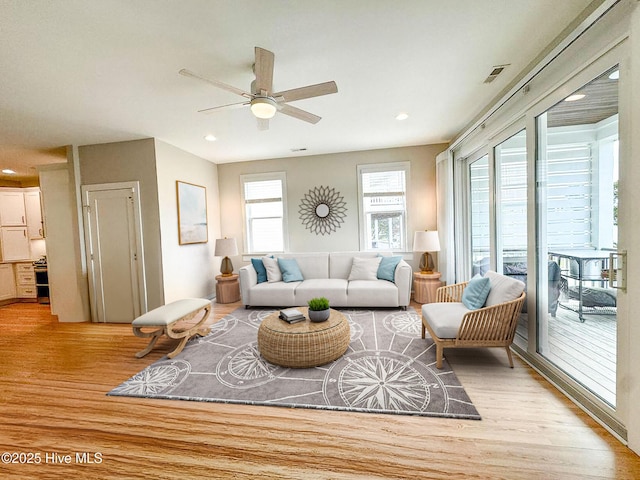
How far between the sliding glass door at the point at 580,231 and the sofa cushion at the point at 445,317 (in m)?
0.67

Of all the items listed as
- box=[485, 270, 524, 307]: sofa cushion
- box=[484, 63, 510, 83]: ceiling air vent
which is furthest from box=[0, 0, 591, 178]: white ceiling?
box=[485, 270, 524, 307]: sofa cushion

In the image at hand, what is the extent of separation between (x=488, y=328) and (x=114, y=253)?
4.96 meters

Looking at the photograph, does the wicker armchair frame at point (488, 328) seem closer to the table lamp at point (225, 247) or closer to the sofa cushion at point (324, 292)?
the sofa cushion at point (324, 292)

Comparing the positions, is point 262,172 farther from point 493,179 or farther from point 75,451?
point 75,451

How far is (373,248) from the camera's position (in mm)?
4988

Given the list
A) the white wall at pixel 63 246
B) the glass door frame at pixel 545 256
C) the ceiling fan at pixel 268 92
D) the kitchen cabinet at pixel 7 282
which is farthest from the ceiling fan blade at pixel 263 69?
the kitchen cabinet at pixel 7 282

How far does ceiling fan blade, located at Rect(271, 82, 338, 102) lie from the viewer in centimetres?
189

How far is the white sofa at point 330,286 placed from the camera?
391 centimetres

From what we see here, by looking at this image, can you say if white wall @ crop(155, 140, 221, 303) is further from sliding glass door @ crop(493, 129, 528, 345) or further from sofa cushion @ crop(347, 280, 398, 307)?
sliding glass door @ crop(493, 129, 528, 345)

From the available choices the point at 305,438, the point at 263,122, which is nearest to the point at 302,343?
the point at 305,438

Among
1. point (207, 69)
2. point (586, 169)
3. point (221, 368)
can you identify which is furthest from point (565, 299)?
point (207, 69)

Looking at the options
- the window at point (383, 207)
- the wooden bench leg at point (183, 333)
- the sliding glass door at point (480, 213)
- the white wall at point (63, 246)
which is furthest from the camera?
the window at point (383, 207)

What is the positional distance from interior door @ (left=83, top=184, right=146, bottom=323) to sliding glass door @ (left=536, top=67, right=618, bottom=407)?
4.92 m

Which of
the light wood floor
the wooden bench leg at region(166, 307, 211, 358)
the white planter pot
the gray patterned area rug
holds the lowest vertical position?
the light wood floor
